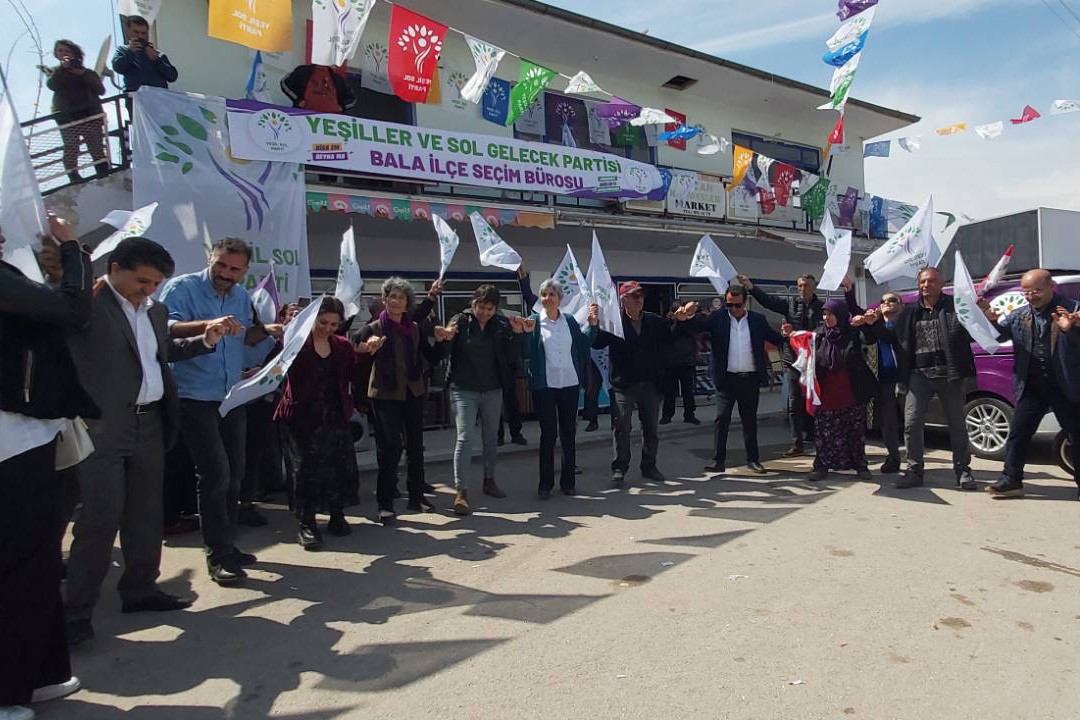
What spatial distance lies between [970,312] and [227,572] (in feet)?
19.0

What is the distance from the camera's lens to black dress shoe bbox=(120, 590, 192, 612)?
3447 millimetres

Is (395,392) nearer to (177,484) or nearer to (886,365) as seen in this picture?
(177,484)

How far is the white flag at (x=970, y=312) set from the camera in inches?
215

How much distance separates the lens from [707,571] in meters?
3.88

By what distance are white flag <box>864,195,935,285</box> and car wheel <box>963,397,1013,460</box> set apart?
1765mm

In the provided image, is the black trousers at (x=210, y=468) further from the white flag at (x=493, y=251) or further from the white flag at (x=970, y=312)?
the white flag at (x=970, y=312)

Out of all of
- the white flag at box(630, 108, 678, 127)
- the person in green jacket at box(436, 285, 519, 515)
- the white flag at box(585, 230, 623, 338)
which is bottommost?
the person in green jacket at box(436, 285, 519, 515)

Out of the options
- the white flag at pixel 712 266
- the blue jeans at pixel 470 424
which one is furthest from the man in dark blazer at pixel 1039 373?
the blue jeans at pixel 470 424

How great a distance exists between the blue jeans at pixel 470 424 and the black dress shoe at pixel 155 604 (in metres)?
2.26

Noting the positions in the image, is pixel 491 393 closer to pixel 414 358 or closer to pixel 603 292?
pixel 414 358

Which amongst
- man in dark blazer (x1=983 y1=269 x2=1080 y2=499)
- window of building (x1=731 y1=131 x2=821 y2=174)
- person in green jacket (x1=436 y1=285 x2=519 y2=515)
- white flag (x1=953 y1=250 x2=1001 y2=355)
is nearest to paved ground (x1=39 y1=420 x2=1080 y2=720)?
man in dark blazer (x1=983 y1=269 x2=1080 y2=499)

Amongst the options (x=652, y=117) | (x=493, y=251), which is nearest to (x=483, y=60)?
(x=652, y=117)

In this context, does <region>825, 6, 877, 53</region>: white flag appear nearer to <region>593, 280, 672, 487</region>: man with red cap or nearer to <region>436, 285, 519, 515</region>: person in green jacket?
<region>593, 280, 672, 487</region>: man with red cap

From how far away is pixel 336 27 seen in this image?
7.09 metres
